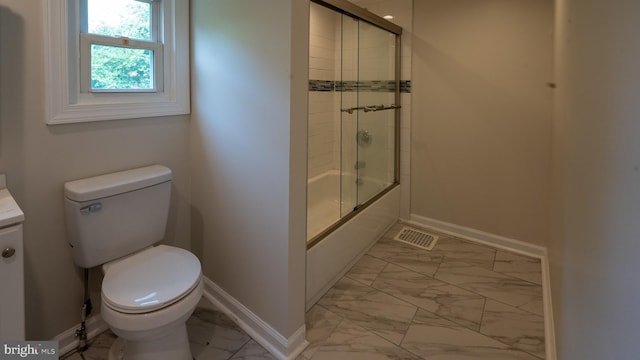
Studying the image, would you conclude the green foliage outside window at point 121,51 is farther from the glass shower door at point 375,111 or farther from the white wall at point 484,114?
the white wall at point 484,114

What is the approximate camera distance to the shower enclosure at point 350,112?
2.70m

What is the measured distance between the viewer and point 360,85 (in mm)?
2855

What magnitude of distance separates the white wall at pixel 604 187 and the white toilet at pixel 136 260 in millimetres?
1362

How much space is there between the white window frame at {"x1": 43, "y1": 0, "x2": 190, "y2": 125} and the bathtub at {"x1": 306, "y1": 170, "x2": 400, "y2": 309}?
1107 millimetres

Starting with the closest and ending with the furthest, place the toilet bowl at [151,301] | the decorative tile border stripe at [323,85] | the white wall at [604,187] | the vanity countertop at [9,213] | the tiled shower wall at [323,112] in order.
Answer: the white wall at [604,187]
the vanity countertop at [9,213]
the toilet bowl at [151,301]
the tiled shower wall at [323,112]
the decorative tile border stripe at [323,85]

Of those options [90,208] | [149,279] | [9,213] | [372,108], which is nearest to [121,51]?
[90,208]

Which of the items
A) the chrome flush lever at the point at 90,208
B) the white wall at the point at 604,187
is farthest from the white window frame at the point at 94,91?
the white wall at the point at 604,187

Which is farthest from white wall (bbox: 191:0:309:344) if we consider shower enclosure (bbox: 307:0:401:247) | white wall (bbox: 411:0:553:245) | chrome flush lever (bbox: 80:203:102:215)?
white wall (bbox: 411:0:553:245)

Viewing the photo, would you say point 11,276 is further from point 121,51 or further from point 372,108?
point 372,108

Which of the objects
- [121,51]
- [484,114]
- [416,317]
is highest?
[121,51]

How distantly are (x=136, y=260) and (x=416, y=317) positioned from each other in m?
1.50

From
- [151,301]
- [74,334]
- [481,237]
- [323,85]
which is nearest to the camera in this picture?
[151,301]

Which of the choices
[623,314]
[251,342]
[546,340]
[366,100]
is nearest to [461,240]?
[546,340]

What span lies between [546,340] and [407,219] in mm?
1628
